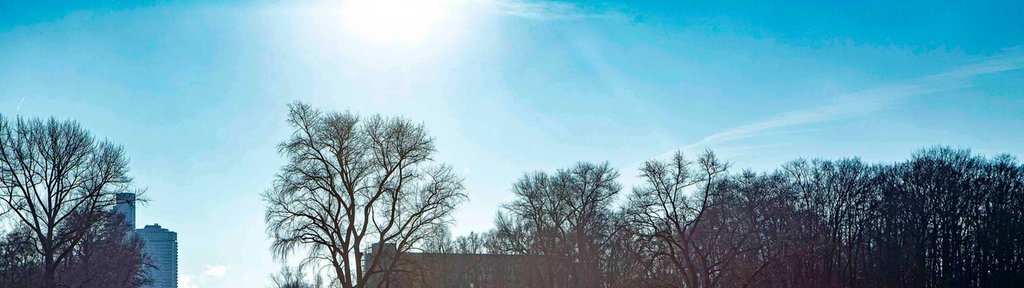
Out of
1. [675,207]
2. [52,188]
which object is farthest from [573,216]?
[52,188]

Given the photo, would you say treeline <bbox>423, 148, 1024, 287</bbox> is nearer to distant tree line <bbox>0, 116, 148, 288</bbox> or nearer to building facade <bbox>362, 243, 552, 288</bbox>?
building facade <bbox>362, 243, 552, 288</bbox>

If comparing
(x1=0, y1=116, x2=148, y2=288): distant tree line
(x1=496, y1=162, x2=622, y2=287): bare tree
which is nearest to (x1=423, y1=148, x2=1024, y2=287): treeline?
(x1=496, y1=162, x2=622, y2=287): bare tree

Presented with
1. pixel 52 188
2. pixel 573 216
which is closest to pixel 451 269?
pixel 573 216

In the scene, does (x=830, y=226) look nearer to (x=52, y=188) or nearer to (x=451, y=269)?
(x=451, y=269)

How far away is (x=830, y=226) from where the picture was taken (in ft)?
222

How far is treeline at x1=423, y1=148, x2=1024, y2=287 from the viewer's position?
204 ft

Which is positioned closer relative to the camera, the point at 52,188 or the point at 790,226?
the point at 52,188

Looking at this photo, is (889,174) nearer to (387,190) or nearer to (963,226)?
(963,226)

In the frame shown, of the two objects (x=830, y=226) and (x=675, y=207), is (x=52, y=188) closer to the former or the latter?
(x=675, y=207)

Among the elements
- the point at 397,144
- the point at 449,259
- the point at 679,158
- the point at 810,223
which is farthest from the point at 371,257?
the point at 449,259

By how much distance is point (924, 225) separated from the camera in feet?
213

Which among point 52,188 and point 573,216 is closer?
point 52,188

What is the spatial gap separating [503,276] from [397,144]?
49.7 meters

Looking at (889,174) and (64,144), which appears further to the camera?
(889,174)
